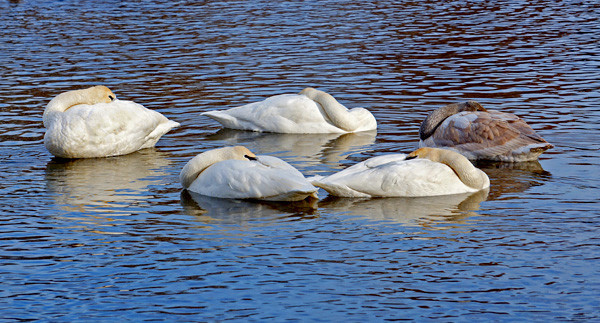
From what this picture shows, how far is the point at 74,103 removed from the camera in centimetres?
1473

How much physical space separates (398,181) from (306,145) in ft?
13.2

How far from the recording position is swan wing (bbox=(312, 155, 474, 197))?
11.4m

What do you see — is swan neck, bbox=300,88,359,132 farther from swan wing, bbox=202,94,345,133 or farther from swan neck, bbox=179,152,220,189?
swan neck, bbox=179,152,220,189

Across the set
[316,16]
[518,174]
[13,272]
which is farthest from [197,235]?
[316,16]

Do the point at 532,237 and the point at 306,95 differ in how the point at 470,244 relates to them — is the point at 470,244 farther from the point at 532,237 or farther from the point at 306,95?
the point at 306,95

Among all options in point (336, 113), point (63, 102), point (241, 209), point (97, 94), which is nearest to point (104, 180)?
point (63, 102)

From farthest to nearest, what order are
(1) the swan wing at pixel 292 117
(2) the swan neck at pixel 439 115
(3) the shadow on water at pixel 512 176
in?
1. (1) the swan wing at pixel 292 117
2. (2) the swan neck at pixel 439 115
3. (3) the shadow on water at pixel 512 176

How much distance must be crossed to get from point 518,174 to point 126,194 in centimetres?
501

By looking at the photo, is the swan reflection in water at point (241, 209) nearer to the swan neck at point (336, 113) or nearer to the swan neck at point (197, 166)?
the swan neck at point (197, 166)

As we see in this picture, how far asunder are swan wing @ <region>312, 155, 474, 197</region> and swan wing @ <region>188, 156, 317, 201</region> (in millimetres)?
364

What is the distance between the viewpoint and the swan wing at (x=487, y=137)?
1336 cm

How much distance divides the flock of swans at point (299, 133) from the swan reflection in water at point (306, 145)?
19 centimetres

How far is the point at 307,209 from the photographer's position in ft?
36.7

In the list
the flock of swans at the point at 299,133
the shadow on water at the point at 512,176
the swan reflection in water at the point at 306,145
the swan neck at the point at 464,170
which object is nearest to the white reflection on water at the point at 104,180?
the flock of swans at the point at 299,133
